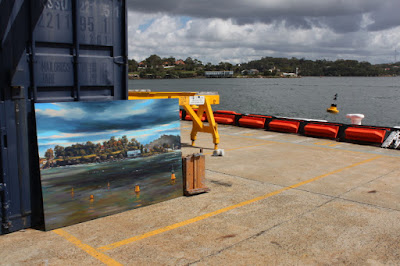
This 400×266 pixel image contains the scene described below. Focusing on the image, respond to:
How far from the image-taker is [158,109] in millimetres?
7465

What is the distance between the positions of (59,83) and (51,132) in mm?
885

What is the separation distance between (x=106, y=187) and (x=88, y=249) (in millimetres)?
1513

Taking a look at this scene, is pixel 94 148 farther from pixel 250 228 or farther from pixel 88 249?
pixel 250 228

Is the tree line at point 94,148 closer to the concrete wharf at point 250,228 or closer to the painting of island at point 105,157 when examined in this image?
the painting of island at point 105,157

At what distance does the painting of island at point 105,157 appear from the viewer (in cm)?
603

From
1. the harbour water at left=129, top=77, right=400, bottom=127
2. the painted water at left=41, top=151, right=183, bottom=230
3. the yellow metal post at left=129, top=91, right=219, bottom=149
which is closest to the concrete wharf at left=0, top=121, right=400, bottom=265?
the painted water at left=41, top=151, right=183, bottom=230

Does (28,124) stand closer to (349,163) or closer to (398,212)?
(398,212)

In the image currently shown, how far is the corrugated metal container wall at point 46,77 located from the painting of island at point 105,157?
313 mm

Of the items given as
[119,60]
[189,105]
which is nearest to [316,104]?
[189,105]

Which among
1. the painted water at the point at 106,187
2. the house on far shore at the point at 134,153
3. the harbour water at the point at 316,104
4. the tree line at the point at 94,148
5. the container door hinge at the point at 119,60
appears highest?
the container door hinge at the point at 119,60

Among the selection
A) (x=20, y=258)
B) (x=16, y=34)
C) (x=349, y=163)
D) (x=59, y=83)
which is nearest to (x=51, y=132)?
(x=59, y=83)

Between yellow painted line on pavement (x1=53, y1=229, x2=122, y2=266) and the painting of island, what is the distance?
278 mm

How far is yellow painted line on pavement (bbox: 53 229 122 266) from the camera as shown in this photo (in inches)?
197

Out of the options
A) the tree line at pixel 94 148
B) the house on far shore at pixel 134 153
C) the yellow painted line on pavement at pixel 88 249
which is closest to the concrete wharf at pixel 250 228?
the yellow painted line on pavement at pixel 88 249
